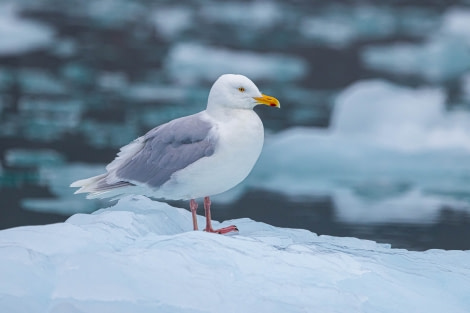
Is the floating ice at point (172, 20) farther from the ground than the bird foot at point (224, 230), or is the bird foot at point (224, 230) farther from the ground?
the floating ice at point (172, 20)

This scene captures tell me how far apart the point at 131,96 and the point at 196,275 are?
225 inches

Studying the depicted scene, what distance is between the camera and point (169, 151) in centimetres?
308

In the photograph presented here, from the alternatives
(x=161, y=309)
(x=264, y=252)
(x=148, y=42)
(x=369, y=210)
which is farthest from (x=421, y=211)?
(x=148, y=42)

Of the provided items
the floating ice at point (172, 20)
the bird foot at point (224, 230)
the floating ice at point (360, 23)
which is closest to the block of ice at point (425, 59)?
the floating ice at point (360, 23)

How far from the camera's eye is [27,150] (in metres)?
6.36

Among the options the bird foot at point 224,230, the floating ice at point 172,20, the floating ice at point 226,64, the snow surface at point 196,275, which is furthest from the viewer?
the floating ice at point 172,20

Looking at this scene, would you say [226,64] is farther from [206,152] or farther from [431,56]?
[206,152]

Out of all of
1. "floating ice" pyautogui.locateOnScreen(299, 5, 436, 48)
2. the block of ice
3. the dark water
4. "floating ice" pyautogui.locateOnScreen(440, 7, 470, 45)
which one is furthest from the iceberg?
"floating ice" pyautogui.locateOnScreen(299, 5, 436, 48)

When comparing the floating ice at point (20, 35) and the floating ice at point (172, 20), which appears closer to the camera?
the floating ice at point (20, 35)

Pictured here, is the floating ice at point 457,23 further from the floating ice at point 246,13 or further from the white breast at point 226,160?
the white breast at point 226,160

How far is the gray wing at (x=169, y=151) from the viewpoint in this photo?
118 inches

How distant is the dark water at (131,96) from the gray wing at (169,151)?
137 centimetres

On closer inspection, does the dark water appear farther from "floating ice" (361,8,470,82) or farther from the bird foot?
the bird foot

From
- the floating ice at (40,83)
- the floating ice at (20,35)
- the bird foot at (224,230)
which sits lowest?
the bird foot at (224,230)
